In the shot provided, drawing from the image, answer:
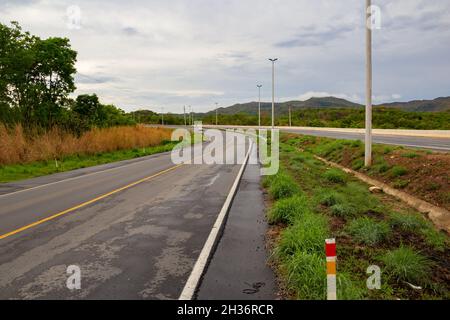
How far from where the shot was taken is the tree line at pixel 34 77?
3738 cm

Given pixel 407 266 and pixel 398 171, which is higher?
pixel 398 171

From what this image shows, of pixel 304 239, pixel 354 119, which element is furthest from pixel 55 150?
pixel 354 119

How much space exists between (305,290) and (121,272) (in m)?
2.56

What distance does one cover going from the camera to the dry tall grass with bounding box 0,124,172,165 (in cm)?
2006

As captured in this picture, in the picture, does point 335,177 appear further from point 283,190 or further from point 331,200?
point 331,200

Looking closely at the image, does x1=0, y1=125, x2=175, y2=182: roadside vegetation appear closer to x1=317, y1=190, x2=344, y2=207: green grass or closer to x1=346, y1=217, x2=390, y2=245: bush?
x1=317, y1=190, x2=344, y2=207: green grass

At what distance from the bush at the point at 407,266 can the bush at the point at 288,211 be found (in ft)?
7.75

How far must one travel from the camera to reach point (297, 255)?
5332 mm

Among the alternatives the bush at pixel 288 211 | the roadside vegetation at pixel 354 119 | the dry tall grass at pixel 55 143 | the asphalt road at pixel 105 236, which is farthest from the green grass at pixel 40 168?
the roadside vegetation at pixel 354 119

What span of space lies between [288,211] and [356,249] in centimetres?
226

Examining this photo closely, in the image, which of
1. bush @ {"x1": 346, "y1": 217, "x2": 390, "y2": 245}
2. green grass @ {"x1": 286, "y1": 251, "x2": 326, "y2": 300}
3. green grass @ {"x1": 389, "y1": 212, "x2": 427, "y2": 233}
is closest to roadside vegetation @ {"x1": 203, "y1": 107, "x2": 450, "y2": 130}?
green grass @ {"x1": 389, "y1": 212, "x2": 427, "y2": 233}

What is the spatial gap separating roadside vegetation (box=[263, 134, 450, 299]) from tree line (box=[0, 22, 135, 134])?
32573mm

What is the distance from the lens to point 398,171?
12.6 metres

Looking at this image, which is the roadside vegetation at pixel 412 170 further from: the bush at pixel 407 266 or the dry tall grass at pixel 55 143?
the dry tall grass at pixel 55 143
